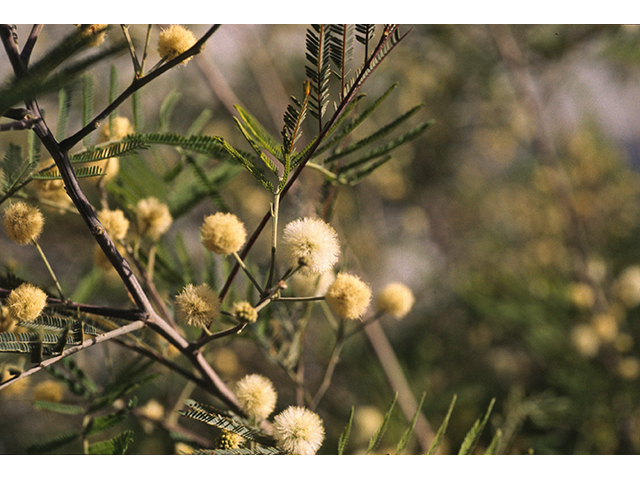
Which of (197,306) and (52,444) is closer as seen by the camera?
(197,306)

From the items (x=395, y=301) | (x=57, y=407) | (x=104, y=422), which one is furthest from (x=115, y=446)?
(x=395, y=301)

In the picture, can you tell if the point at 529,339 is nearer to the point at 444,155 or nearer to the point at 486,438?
the point at 486,438

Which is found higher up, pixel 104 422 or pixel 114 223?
pixel 114 223

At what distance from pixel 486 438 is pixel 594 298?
64cm

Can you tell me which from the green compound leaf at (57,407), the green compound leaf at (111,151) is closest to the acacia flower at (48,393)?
the green compound leaf at (57,407)

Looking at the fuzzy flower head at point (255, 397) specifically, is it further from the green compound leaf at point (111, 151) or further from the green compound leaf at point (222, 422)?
the green compound leaf at point (111, 151)

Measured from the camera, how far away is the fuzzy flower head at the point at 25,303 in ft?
1.63

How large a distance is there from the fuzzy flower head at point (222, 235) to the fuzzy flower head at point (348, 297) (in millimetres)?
134

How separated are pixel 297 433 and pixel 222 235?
0.89ft

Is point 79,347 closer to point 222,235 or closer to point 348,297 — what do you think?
point 222,235

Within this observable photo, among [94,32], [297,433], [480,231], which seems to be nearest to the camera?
[94,32]

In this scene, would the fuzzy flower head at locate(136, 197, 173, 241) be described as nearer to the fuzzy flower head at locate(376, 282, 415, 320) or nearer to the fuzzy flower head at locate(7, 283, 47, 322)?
the fuzzy flower head at locate(7, 283, 47, 322)

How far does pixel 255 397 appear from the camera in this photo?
0.59 meters

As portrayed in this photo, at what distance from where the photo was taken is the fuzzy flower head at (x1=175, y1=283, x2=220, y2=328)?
52 centimetres
